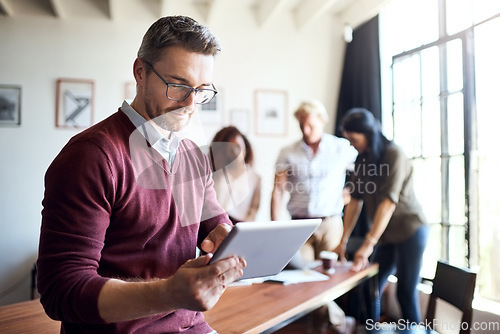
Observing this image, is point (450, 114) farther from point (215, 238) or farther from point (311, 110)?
point (215, 238)

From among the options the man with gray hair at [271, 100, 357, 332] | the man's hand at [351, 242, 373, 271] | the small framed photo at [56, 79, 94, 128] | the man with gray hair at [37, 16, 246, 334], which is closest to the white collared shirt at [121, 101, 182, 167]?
the man with gray hair at [37, 16, 246, 334]

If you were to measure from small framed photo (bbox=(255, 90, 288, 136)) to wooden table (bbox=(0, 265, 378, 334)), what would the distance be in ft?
6.51

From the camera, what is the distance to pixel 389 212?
7.84 feet

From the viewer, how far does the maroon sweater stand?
29.6 inches

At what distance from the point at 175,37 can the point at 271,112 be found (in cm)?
280

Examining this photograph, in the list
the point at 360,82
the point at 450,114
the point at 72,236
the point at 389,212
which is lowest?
the point at 389,212

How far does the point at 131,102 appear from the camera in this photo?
104 cm

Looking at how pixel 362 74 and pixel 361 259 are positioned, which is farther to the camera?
pixel 362 74

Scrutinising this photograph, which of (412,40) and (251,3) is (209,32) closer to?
(251,3)

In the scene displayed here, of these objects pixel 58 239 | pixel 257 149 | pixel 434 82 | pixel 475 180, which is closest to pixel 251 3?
pixel 257 149

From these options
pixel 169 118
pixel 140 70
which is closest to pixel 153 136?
pixel 169 118

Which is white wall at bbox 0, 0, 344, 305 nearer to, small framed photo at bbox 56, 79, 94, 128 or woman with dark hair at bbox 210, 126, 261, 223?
small framed photo at bbox 56, 79, 94, 128

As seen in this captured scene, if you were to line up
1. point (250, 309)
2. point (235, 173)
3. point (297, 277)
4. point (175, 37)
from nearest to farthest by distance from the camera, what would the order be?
1. point (175, 37)
2. point (250, 309)
3. point (297, 277)
4. point (235, 173)

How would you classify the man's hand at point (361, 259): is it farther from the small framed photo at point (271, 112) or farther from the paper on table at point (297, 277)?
the small framed photo at point (271, 112)
